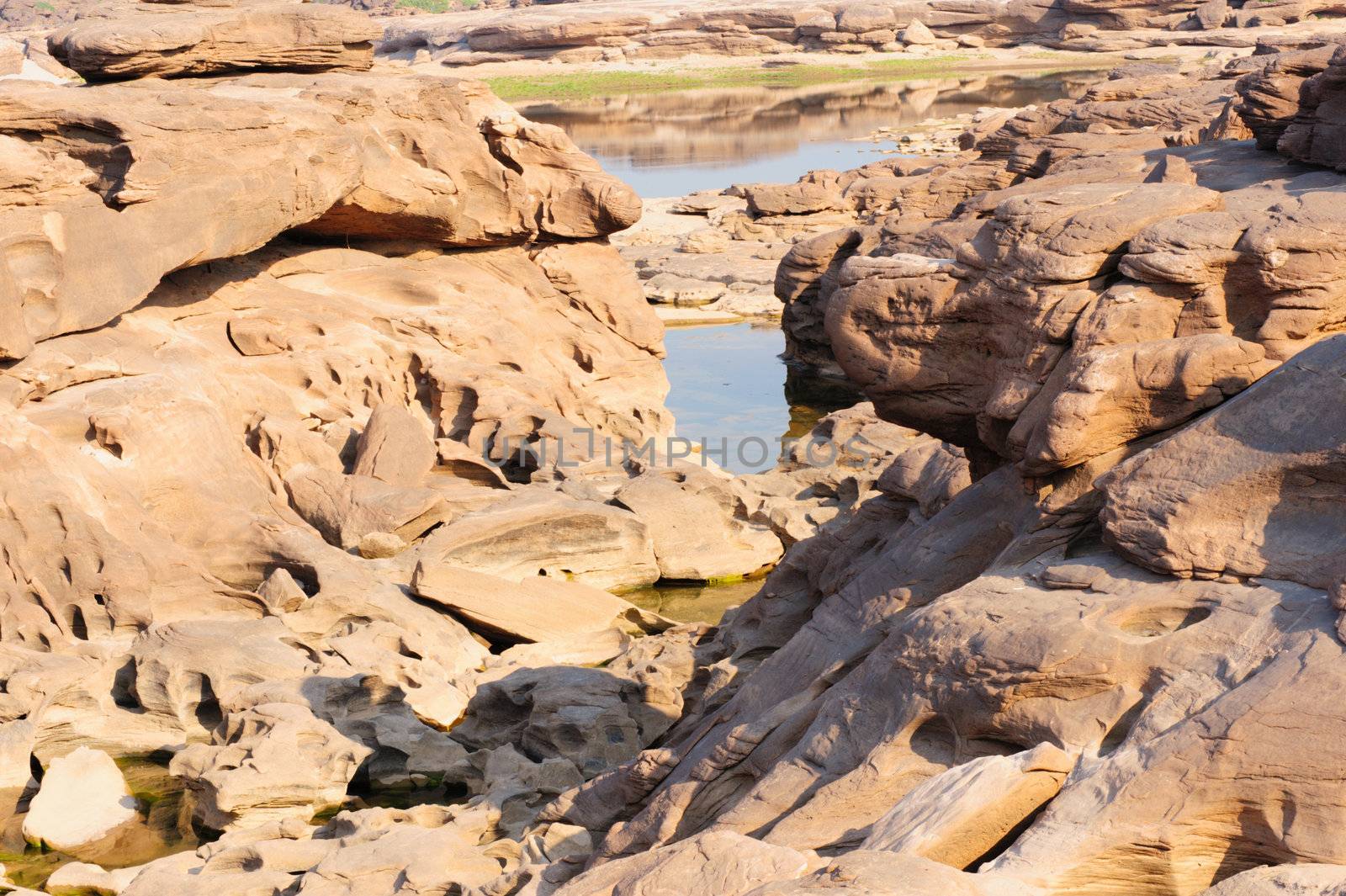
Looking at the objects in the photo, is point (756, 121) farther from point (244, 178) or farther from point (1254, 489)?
point (1254, 489)

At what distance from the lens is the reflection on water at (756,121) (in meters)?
38.9

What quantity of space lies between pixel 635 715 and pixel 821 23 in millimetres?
59129

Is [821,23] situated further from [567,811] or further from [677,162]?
[567,811]

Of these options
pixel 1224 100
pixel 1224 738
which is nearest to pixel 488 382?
pixel 1224 738

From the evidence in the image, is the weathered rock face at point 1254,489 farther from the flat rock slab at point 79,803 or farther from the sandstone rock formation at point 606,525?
the flat rock slab at point 79,803

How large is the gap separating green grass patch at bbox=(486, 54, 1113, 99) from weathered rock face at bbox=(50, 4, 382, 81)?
4163 cm

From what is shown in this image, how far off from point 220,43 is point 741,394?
28.0 feet

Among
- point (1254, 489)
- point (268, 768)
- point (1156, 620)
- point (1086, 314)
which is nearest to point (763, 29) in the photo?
point (268, 768)

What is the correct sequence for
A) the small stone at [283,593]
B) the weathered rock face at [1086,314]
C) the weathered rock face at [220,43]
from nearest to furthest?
the weathered rock face at [1086,314] → the small stone at [283,593] → the weathered rock face at [220,43]

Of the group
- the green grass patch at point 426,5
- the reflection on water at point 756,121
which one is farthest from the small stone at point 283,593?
the green grass patch at point 426,5

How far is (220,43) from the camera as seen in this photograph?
48.8ft

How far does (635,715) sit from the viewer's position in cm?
922

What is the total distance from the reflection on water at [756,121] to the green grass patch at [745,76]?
686 millimetres

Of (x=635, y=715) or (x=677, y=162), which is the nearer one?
(x=635, y=715)
